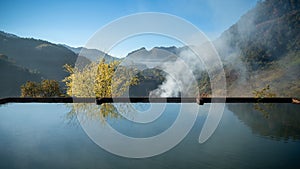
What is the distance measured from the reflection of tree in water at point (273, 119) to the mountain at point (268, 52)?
28079mm

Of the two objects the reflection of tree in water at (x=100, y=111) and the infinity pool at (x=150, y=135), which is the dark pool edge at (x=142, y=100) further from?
the infinity pool at (x=150, y=135)

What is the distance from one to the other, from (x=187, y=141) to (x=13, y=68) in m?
55.0

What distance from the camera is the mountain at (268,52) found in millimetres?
40688

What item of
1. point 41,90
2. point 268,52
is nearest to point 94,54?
point 268,52

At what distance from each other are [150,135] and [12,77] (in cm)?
5201

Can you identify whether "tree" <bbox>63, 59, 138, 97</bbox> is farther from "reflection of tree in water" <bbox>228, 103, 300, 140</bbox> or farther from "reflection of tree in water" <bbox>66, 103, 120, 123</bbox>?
"reflection of tree in water" <bbox>228, 103, 300, 140</bbox>

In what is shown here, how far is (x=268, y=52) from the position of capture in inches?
1912

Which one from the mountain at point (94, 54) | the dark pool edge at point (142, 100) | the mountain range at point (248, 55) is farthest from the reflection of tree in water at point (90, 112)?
the mountain range at point (248, 55)

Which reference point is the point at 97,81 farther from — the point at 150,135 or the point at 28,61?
the point at 28,61

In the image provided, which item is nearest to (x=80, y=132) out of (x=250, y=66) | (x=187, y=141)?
(x=187, y=141)

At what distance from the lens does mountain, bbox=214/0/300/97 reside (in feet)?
133

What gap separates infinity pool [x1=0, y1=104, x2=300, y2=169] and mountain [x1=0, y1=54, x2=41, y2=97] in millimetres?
44909

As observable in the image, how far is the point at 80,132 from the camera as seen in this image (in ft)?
17.5

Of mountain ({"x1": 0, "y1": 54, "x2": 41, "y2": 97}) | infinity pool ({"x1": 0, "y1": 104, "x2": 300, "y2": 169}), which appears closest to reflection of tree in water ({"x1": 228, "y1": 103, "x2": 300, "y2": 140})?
infinity pool ({"x1": 0, "y1": 104, "x2": 300, "y2": 169})
